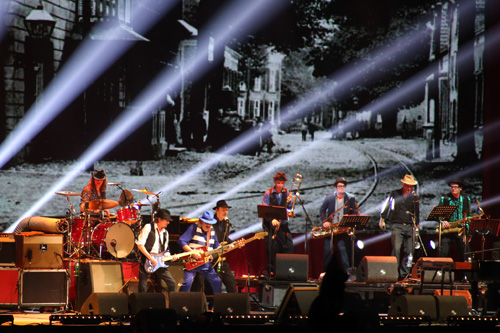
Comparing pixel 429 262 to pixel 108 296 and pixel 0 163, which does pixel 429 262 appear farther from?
pixel 0 163

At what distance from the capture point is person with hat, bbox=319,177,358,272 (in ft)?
38.3

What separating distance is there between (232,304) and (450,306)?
8.43 feet

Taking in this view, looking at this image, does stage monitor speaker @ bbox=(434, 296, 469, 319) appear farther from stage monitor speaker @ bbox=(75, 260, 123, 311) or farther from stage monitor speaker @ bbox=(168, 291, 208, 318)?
stage monitor speaker @ bbox=(75, 260, 123, 311)

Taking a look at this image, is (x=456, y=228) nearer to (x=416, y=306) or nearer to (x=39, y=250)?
(x=416, y=306)

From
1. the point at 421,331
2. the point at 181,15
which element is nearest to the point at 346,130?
the point at 181,15

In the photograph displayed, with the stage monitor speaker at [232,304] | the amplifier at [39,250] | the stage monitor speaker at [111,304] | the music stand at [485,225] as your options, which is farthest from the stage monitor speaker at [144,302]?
the music stand at [485,225]

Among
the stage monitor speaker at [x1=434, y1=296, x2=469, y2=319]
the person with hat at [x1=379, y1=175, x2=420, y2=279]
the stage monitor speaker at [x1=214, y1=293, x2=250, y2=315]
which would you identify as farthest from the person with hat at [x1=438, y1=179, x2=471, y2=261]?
the stage monitor speaker at [x1=214, y1=293, x2=250, y2=315]

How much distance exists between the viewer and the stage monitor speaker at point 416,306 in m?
8.47

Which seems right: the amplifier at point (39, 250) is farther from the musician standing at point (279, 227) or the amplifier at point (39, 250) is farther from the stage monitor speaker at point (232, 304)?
the musician standing at point (279, 227)

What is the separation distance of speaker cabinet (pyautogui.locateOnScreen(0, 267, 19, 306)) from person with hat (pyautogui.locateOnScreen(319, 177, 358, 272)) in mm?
4686

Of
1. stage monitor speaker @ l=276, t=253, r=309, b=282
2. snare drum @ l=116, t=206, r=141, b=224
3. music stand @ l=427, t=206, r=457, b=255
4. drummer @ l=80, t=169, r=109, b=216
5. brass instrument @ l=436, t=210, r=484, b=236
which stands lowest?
stage monitor speaker @ l=276, t=253, r=309, b=282

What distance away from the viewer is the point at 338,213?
1177 centimetres

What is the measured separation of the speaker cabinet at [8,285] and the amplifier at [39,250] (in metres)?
0.18

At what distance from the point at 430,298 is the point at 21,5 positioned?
8275 mm
